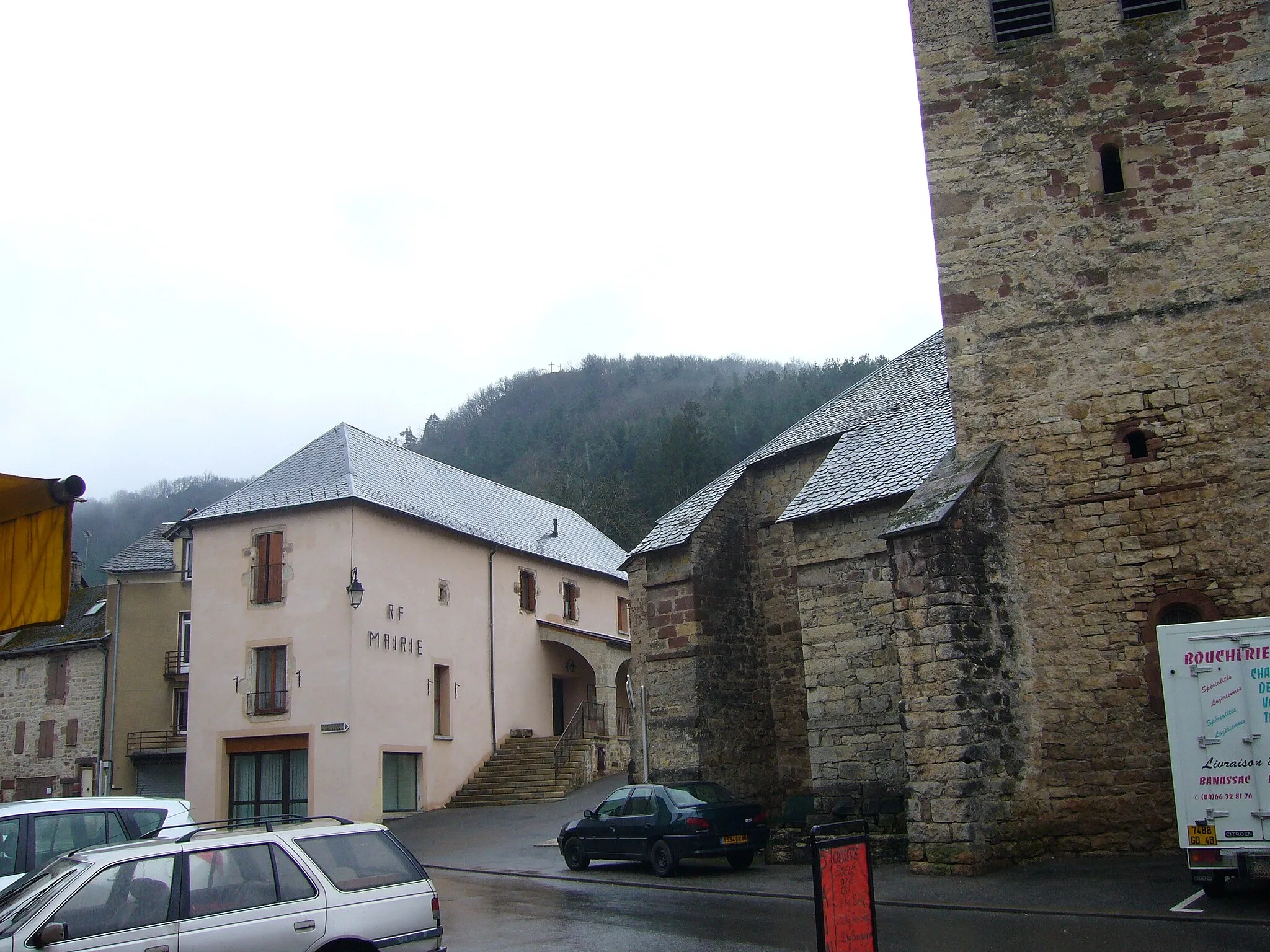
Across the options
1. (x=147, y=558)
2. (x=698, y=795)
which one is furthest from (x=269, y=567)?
(x=698, y=795)

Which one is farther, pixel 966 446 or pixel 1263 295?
pixel 966 446

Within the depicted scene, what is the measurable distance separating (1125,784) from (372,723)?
18.4 m

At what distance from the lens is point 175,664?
34.0 m

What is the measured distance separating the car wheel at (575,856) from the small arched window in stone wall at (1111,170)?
11612 mm

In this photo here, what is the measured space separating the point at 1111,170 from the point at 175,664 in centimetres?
2941

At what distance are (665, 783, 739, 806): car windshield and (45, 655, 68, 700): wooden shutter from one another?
26.1 m

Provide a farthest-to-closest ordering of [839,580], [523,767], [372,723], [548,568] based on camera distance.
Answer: [548,568] → [523,767] → [372,723] → [839,580]

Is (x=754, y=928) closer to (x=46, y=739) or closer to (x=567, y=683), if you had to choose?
(x=567, y=683)

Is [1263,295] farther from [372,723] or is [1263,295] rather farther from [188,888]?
[372,723]

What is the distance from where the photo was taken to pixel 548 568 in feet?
115

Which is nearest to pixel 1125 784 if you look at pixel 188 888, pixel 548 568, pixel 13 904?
pixel 188 888

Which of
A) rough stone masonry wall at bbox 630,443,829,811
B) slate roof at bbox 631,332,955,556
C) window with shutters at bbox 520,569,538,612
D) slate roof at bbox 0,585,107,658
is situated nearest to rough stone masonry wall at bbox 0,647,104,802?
slate roof at bbox 0,585,107,658

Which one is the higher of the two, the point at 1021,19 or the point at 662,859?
the point at 1021,19

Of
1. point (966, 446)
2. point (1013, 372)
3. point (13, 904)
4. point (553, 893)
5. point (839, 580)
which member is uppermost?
point (1013, 372)
